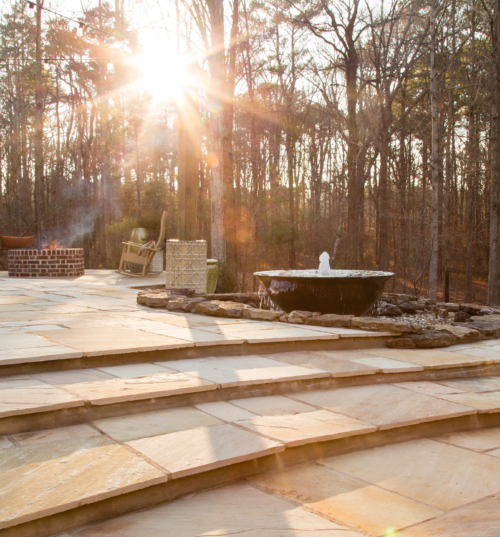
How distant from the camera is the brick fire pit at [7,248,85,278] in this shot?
951cm

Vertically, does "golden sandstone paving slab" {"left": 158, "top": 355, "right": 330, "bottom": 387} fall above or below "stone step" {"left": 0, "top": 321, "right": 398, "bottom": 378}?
below

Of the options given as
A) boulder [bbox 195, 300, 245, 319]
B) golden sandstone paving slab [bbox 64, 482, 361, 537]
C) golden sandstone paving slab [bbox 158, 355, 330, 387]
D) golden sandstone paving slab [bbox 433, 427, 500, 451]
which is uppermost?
boulder [bbox 195, 300, 245, 319]

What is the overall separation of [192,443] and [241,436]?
0.71 ft

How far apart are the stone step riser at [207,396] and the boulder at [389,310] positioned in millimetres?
2522

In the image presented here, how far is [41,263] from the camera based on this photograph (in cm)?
952

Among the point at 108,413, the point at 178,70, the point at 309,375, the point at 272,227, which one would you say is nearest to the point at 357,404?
the point at 309,375

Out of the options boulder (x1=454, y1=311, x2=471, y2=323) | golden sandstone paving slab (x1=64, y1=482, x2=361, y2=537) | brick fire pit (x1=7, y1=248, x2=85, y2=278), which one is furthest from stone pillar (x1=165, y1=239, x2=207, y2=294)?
golden sandstone paving slab (x1=64, y1=482, x2=361, y2=537)

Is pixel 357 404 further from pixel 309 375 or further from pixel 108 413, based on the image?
pixel 108 413

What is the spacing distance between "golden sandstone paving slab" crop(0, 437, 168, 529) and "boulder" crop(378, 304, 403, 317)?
15.0 ft

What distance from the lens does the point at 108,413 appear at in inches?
94.0

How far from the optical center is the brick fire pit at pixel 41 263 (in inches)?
374

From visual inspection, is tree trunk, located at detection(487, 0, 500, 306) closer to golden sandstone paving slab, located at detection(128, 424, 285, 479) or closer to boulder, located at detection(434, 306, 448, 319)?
boulder, located at detection(434, 306, 448, 319)

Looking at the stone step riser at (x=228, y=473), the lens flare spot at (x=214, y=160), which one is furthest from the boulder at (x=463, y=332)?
the lens flare spot at (x=214, y=160)

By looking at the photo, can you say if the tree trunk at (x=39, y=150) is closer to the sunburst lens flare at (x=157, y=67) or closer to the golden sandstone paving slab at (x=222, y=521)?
the sunburst lens flare at (x=157, y=67)
